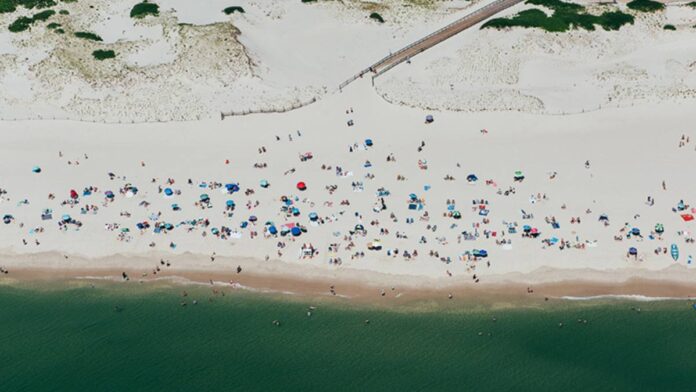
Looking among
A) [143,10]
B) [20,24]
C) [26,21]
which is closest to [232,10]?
[143,10]

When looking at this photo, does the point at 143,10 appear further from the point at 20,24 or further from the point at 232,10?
the point at 20,24

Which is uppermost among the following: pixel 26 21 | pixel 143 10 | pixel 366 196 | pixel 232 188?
pixel 143 10

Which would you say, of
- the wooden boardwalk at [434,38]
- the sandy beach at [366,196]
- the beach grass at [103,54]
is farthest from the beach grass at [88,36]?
the wooden boardwalk at [434,38]

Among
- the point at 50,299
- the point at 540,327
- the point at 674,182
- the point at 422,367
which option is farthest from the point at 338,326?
the point at 674,182

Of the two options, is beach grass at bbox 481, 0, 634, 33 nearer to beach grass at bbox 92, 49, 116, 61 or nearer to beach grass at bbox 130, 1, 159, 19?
beach grass at bbox 130, 1, 159, 19

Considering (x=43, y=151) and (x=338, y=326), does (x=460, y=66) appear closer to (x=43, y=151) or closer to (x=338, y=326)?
(x=338, y=326)

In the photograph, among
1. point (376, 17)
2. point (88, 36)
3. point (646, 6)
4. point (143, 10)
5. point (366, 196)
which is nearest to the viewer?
point (366, 196)
